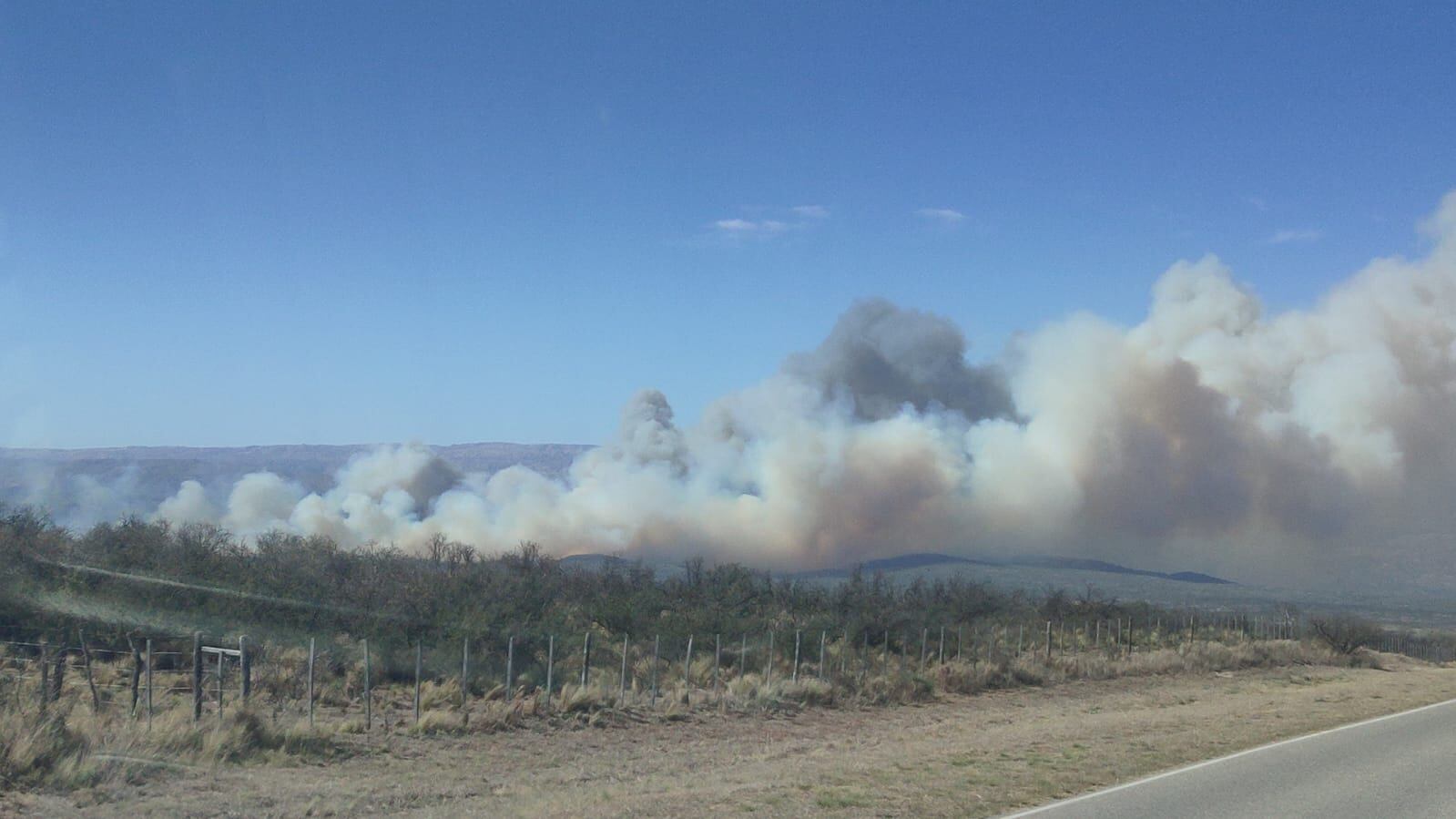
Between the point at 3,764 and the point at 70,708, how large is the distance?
10.1 feet

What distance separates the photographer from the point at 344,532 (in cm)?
5750

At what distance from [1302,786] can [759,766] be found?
706 cm

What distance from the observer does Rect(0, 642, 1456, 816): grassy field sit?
12.6m

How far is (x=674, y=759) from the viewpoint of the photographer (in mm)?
18109

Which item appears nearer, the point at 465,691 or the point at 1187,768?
the point at 1187,768

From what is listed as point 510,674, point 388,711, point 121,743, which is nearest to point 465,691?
point 510,674

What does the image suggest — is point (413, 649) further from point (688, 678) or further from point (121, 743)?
point (121, 743)

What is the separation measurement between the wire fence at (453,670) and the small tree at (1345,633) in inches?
696

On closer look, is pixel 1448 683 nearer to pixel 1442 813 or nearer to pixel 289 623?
pixel 1442 813

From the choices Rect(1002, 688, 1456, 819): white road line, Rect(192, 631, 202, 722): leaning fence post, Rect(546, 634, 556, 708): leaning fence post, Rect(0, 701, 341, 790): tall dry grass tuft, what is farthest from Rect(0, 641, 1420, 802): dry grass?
Rect(1002, 688, 1456, 819): white road line

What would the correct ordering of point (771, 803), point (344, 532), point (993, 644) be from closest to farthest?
1. point (771, 803)
2. point (993, 644)
3. point (344, 532)

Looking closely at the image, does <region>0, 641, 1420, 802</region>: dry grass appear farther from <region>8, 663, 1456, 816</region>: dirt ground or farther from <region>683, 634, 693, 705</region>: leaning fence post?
<region>8, 663, 1456, 816</region>: dirt ground

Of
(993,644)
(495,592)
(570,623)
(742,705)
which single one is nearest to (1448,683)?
(993,644)

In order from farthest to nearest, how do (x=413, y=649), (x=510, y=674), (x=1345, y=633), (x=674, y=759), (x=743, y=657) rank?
1. (x=1345, y=633)
2. (x=743, y=657)
3. (x=413, y=649)
4. (x=510, y=674)
5. (x=674, y=759)
